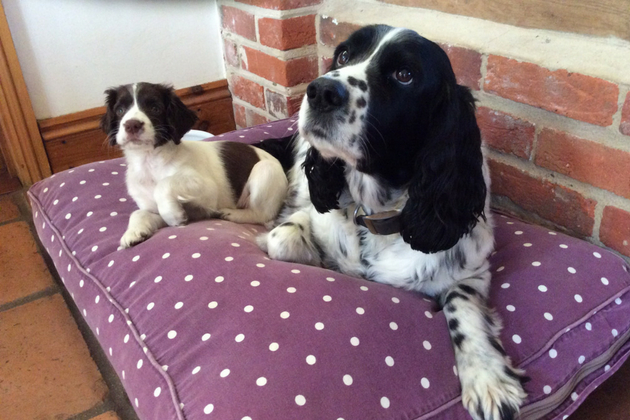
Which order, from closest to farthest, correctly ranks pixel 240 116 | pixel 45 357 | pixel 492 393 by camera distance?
pixel 492 393 → pixel 45 357 → pixel 240 116

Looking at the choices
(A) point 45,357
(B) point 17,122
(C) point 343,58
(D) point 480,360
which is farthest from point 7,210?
(D) point 480,360

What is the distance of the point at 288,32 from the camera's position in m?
2.30

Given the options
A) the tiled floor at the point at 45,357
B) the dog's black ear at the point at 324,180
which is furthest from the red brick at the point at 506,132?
the tiled floor at the point at 45,357

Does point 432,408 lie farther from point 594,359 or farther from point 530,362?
point 594,359

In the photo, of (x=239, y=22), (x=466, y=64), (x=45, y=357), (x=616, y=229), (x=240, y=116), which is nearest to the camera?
(x=616, y=229)

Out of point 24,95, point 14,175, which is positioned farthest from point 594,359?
point 14,175

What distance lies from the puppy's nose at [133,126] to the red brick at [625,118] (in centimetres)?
127

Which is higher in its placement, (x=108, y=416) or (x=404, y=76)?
(x=404, y=76)

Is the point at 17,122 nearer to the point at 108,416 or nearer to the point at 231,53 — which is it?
the point at 231,53

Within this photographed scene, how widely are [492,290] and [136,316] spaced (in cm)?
86

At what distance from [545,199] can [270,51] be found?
4.35 feet

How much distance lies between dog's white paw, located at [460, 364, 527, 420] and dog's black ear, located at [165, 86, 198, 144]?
102 centimetres

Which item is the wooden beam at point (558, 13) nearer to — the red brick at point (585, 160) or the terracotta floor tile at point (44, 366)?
the red brick at point (585, 160)

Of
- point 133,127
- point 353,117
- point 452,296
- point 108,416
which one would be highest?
point 353,117
